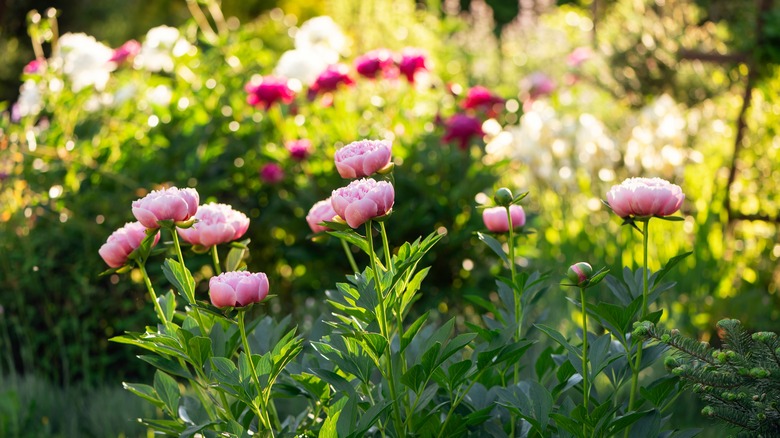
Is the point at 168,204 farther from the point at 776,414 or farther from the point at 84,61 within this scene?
the point at 84,61

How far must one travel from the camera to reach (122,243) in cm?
168

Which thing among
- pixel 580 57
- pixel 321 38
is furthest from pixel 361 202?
pixel 580 57

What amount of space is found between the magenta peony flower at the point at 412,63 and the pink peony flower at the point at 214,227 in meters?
2.38

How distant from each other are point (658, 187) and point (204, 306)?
0.82 m

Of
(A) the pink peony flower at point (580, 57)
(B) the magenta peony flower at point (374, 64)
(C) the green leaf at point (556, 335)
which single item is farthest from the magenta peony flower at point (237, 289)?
(A) the pink peony flower at point (580, 57)

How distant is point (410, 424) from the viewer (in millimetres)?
1663

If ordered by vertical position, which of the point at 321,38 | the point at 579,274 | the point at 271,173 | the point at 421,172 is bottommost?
the point at 421,172

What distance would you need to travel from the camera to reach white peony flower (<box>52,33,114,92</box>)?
3.99 m

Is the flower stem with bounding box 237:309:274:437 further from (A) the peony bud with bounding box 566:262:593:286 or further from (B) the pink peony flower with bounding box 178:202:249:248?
(A) the peony bud with bounding box 566:262:593:286

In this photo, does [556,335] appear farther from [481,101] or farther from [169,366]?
[481,101]

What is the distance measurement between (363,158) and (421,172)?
2356 millimetres

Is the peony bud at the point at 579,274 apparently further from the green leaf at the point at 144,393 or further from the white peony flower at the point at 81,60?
the white peony flower at the point at 81,60

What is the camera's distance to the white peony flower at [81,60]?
399 cm

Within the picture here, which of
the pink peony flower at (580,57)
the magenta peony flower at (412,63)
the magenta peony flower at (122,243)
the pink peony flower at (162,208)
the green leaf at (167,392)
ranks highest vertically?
the pink peony flower at (162,208)
